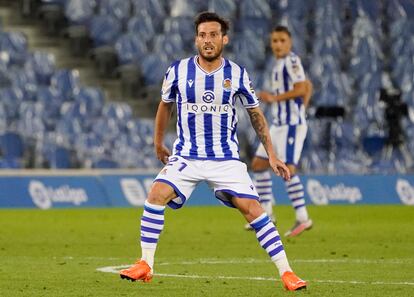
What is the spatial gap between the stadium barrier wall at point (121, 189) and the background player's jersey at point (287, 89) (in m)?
5.49

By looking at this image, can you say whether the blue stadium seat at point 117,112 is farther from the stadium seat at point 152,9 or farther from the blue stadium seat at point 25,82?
the stadium seat at point 152,9

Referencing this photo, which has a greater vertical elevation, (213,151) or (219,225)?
(213,151)

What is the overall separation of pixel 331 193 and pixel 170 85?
42.1ft

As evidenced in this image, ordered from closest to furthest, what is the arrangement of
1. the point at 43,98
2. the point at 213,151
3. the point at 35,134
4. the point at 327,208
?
the point at 213,151 < the point at 327,208 < the point at 35,134 < the point at 43,98

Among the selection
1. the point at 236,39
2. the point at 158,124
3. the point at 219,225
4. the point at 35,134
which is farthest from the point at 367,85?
the point at 158,124

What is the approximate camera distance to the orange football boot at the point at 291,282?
8.18 meters

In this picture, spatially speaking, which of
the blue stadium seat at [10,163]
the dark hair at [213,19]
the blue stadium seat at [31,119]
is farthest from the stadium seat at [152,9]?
the dark hair at [213,19]

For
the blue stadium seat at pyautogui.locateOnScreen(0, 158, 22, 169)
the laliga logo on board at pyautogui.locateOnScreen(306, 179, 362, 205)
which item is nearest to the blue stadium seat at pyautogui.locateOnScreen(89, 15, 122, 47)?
the blue stadium seat at pyautogui.locateOnScreen(0, 158, 22, 169)

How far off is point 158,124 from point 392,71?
17.7m

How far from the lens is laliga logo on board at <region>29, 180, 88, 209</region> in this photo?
64.8 ft

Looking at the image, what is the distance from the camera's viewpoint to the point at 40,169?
66.8 feet

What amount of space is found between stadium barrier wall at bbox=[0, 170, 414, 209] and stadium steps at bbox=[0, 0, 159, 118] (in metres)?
4.55

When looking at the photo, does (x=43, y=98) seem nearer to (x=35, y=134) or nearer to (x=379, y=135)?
(x=35, y=134)

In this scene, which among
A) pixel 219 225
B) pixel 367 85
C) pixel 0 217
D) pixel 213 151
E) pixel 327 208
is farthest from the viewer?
pixel 367 85
